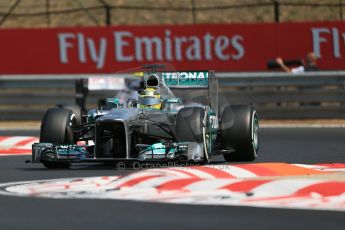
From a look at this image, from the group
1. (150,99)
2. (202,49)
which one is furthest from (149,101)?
(202,49)

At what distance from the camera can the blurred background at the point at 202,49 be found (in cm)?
2156

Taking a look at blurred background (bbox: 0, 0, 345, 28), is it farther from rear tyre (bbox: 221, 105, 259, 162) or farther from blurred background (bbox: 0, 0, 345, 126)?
rear tyre (bbox: 221, 105, 259, 162)

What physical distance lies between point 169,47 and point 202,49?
74 cm

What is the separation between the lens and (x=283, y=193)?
902 cm

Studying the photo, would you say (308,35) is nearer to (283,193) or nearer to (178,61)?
(178,61)

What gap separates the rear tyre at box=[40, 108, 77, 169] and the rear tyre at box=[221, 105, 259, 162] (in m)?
1.83

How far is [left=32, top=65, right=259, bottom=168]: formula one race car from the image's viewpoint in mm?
11974

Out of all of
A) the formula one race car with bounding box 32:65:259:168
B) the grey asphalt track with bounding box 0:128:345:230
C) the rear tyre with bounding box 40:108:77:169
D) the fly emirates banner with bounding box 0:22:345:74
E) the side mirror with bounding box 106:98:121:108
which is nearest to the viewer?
the grey asphalt track with bounding box 0:128:345:230

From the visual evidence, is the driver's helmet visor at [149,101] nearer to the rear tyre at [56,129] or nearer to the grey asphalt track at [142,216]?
the rear tyre at [56,129]

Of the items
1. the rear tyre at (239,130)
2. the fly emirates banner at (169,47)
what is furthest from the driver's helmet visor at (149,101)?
the fly emirates banner at (169,47)

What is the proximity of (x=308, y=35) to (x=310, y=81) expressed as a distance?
203cm

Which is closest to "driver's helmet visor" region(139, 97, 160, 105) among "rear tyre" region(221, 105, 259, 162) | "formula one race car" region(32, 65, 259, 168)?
"formula one race car" region(32, 65, 259, 168)

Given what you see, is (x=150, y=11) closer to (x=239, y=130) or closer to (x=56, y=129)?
(x=239, y=130)

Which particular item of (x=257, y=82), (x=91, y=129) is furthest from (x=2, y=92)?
(x=91, y=129)
